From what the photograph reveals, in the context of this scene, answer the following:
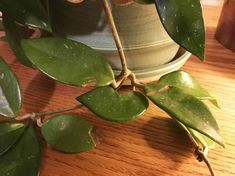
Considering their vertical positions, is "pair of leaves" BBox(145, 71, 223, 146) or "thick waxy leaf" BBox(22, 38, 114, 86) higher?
"thick waxy leaf" BBox(22, 38, 114, 86)

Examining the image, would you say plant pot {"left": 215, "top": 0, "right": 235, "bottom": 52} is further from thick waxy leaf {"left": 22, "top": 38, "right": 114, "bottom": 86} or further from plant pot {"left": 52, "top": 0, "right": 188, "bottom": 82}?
thick waxy leaf {"left": 22, "top": 38, "right": 114, "bottom": 86}

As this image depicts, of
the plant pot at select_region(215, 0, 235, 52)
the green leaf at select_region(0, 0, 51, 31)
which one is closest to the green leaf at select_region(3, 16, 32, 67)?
the green leaf at select_region(0, 0, 51, 31)

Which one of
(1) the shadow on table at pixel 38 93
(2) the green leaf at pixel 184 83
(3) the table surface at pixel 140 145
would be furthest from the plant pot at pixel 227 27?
(1) the shadow on table at pixel 38 93

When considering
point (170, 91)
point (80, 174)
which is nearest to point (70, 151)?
point (80, 174)

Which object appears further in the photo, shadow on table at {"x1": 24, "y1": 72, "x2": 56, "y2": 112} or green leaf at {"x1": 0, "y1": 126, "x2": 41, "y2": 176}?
shadow on table at {"x1": 24, "y1": 72, "x2": 56, "y2": 112}

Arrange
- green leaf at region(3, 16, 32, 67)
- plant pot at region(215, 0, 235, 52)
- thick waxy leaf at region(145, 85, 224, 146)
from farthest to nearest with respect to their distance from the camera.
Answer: plant pot at region(215, 0, 235, 52) → green leaf at region(3, 16, 32, 67) → thick waxy leaf at region(145, 85, 224, 146)

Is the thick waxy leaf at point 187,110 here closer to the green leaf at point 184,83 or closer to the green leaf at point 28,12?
the green leaf at point 184,83
